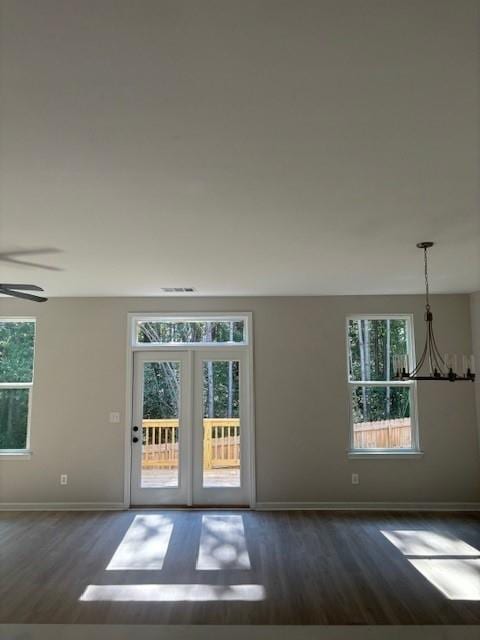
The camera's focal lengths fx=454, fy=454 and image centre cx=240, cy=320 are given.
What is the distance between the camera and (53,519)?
210 inches

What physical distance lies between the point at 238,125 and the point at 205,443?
4662 millimetres

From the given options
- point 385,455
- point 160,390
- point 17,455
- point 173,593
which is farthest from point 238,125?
point 17,455

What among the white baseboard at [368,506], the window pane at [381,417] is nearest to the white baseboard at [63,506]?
the white baseboard at [368,506]

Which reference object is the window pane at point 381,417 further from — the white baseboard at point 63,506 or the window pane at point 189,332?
the white baseboard at point 63,506

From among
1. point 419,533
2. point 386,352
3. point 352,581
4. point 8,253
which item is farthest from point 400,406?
point 8,253

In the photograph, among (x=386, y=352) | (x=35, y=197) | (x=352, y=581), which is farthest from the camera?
(x=386, y=352)

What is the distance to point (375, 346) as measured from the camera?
19.9ft

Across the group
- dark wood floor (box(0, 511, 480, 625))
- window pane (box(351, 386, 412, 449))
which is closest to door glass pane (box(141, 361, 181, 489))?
dark wood floor (box(0, 511, 480, 625))

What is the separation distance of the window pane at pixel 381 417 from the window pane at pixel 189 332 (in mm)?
1756

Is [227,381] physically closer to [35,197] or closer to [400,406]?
[400,406]

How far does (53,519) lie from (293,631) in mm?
3547

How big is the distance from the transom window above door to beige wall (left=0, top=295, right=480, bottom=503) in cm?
19

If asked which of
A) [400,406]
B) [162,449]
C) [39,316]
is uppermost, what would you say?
[39,316]

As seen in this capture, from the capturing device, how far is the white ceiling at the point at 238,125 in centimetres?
138
